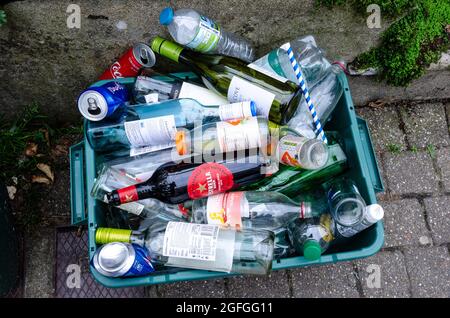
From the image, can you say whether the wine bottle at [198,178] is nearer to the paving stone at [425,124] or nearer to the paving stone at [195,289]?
the paving stone at [195,289]

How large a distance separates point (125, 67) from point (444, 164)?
5.32 ft

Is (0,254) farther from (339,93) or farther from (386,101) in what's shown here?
(386,101)

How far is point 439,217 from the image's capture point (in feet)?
7.57

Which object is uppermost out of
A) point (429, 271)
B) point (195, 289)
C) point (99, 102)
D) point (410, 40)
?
point (410, 40)

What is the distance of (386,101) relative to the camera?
7.97 feet

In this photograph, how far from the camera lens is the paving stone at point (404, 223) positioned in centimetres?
228

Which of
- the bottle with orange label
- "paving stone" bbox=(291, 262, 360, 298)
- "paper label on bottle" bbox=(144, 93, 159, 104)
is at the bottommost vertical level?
"paving stone" bbox=(291, 262, 360, 298)

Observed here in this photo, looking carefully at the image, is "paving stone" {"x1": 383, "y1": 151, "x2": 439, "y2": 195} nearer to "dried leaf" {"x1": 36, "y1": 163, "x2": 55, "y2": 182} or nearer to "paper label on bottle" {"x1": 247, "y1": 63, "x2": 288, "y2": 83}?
"paper label on bottle" {"x1": 247, "y1": 63, "x2": 288, "y2": 83}

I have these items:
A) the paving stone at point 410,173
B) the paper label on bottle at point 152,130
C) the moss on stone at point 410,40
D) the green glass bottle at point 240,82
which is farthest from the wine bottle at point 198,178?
the paving stone at point 410,173

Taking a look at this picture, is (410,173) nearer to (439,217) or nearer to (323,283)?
(439,217)

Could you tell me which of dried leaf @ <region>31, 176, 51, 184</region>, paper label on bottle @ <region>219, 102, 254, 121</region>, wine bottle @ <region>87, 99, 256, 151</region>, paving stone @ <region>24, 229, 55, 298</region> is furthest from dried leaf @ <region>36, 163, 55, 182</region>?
paper label on bottle @ <region>219, 102, 254, 121</region>

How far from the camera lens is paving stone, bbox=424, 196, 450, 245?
7.50 feet

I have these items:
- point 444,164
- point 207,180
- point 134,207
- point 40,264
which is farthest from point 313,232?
point 40,264

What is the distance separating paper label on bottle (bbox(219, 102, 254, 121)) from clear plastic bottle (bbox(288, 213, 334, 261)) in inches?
17.6
